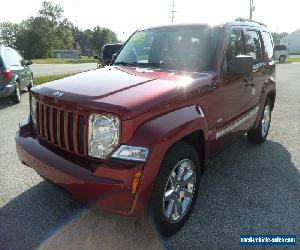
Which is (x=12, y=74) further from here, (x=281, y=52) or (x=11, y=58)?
(x=281, y=52)

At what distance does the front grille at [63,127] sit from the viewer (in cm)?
295

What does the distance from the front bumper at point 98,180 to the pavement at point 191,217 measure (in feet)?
1.76

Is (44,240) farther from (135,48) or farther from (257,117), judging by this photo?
(257,117)

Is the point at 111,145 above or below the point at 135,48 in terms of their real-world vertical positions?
below

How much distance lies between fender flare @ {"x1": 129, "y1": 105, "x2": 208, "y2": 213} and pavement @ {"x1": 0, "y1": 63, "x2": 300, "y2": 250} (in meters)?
0.62

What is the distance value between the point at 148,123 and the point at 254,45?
10.1 feet

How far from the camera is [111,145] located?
9.30 feet

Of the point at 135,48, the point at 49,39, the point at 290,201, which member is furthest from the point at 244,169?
the point at 49,39

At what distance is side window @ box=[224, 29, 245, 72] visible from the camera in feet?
13.6

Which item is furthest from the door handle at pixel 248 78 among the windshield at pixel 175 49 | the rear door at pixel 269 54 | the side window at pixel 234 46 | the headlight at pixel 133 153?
the headlight at pixel 133 153

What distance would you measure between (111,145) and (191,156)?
2.94ft

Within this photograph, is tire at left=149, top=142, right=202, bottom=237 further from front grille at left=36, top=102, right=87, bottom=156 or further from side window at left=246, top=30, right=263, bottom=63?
side window at left=246, top=30, right=263, bottom=63

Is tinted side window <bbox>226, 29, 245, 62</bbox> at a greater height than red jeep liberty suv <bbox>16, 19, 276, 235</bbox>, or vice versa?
tinted side window <bbox>226, 29, 245, 62</bbox>

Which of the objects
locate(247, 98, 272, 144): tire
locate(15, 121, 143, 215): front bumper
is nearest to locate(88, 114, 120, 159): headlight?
locate(15, 121, 143, 215): front bumper
